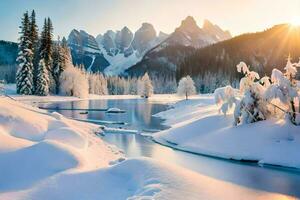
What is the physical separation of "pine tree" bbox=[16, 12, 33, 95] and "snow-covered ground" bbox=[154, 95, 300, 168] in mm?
53603

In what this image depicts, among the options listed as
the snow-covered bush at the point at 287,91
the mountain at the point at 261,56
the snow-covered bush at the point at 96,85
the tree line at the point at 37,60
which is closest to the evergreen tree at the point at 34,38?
the tree line at the point at 37,60

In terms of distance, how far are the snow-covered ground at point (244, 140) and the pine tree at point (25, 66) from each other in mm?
53603

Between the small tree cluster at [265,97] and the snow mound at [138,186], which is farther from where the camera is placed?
the small tree cluster at [265,97]

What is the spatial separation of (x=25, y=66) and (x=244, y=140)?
64.0 m

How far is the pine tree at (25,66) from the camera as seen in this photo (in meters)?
76.3

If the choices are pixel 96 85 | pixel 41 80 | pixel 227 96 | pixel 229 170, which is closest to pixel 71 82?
pixel 41 80

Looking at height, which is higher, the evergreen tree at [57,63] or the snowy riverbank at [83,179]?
the evergreen tree at [57,63]

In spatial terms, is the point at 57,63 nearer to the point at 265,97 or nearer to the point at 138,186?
the point at 265,97

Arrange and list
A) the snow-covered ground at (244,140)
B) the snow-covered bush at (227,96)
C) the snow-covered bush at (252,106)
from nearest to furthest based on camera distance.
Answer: the snow-covered ground at (244,140)
the snow-covered bush at (252,106)
the snow-covered bush at (227,96)

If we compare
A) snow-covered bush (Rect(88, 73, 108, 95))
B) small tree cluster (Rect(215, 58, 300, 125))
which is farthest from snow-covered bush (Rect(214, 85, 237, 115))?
snow-covered bush (Rect(88, 73, 108, 95))

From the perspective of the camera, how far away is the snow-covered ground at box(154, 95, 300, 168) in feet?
72.7

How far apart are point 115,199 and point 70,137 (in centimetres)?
931

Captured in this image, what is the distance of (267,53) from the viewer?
190250 millimetres

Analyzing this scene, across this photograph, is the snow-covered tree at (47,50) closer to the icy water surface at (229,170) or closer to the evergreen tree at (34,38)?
the evergreen tree at (34,38)
